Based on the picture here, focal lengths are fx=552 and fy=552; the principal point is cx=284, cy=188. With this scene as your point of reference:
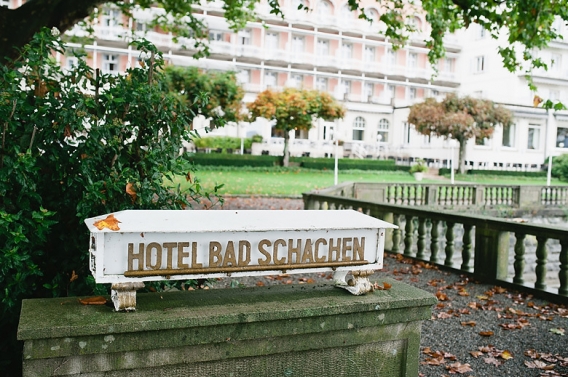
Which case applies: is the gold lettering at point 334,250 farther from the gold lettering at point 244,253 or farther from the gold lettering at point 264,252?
the gold lettering at point 244,253

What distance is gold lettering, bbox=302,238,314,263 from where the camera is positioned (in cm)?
265

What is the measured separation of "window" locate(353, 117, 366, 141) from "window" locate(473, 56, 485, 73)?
1238 centimetres

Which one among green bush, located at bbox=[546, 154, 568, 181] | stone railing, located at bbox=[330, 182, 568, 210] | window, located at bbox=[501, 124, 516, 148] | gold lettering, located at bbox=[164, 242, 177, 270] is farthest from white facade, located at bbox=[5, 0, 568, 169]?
gold lettering, located at bbox=[164, 242, 177, 270]

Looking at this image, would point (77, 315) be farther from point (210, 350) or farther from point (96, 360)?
point (210, 350)

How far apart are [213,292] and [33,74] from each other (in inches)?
69.2

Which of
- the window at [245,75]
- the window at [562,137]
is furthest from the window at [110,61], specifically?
the window at [562,137]

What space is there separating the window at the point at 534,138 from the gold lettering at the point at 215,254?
49.0m

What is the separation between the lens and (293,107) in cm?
3250

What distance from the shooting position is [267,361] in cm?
254

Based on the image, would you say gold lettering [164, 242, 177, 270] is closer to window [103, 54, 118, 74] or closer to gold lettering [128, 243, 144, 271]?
gold lettering [128, 243, 144, 271]

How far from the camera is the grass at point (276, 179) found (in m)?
20.9

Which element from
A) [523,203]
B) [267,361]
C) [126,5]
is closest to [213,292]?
[267,361]

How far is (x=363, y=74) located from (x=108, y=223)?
51142 mm

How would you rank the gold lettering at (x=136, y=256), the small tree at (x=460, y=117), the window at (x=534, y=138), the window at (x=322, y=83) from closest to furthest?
the gold lettering at (x=136, y=256) < the small tree at (x=460, y=117) < the window at (x=534, y=138) < the window at (x=322, y=83)
